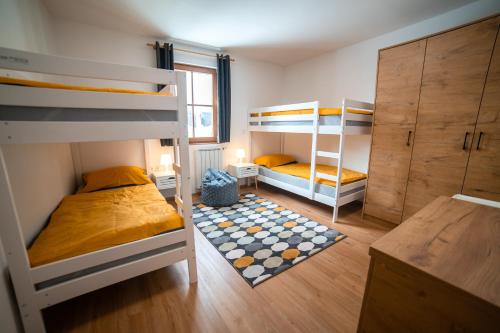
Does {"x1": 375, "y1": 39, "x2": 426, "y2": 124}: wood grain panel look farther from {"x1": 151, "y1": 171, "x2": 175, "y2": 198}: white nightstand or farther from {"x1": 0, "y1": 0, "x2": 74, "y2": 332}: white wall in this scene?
{"x1": 0, "y1": 0, "x2": 74, "y2": 332}: white wall

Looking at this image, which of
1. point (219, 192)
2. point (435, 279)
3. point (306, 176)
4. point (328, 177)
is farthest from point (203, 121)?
point (435, 279)

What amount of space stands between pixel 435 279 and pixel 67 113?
5.40 feet

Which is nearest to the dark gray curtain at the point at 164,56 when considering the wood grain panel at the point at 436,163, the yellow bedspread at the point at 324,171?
the yellow bedspread at the point at 324,171

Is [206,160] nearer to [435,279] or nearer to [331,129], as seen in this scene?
[331,129]

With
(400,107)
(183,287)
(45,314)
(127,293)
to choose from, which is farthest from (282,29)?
(45,314)

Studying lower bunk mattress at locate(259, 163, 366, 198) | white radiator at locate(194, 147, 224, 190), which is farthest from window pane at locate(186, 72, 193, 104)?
lower bunk mattress at locate(259, 163, 366, 198)

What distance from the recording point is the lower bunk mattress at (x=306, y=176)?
2.70m

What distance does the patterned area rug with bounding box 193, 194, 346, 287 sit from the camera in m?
1.84

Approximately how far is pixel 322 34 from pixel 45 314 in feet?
12.7

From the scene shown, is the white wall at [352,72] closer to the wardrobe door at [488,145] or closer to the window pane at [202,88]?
the wardrobe door at [488,145]

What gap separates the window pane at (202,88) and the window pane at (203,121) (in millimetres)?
119

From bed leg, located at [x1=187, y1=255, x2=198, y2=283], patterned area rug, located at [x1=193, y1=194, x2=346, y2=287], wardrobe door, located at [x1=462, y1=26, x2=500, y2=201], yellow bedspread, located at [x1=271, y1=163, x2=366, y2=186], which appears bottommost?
patterned area rug, located at [x1=193, y1=194, x2=346, y2=287]

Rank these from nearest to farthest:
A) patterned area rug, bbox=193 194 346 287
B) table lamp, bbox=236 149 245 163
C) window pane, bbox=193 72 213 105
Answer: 1. patterned area rug, bbox=193 194 346 287
2. window pane, bbox=193 72 213 105
3. table lamp, bbox=236 149 245 163

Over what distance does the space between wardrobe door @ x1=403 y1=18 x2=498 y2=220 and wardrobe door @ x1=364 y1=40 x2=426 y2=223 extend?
0.08 metres
